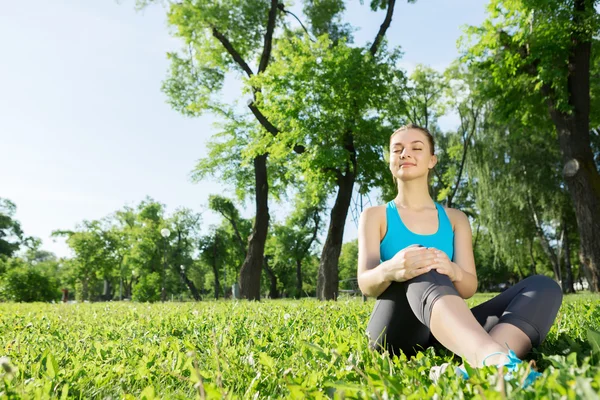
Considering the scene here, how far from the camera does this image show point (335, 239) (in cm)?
1285

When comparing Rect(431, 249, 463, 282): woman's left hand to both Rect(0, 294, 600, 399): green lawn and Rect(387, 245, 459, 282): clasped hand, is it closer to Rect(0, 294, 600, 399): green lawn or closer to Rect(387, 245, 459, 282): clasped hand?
Rect(387, 245, 459, 282): clasped hand

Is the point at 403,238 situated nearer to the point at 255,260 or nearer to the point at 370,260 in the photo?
the point at 370,260

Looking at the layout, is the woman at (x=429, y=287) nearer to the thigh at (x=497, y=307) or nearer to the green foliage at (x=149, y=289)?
the thigh at (x=497, y=307)

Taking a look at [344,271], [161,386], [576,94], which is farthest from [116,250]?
[161,386]

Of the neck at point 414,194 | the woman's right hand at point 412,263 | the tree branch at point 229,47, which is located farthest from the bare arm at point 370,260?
the tree branch at point 229,47

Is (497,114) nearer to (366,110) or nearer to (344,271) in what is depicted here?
(366,110)

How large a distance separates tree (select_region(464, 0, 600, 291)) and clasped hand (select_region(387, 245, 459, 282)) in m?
10.7

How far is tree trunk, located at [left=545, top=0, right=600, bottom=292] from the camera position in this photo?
36.9ft

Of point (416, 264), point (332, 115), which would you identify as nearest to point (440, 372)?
point (416, 264)

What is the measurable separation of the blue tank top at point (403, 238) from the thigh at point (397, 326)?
359 millimetres

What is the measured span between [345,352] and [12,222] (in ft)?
214

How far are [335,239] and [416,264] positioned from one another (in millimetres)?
10433

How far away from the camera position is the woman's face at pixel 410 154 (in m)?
3.06

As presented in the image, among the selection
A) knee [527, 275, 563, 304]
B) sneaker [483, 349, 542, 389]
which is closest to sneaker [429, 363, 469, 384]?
sneaker [483, 349, 542, 389]
